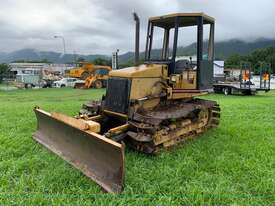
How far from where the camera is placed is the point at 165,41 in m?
6.73

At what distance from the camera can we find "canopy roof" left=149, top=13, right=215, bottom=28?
603 cm

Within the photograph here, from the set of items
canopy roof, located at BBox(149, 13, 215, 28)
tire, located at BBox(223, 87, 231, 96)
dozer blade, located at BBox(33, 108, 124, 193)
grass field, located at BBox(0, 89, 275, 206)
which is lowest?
grass field, located at BBox(0, 89, 275, 206)

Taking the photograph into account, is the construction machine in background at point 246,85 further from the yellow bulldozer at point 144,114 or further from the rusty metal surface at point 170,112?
the rusty metal surface at point 170,112

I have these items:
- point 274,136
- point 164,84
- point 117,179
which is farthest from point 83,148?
point 274,136

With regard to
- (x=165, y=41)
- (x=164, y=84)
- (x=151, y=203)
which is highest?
(x=165, y=41)

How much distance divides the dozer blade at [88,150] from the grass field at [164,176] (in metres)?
0.13

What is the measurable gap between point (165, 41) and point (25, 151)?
3.64 metres

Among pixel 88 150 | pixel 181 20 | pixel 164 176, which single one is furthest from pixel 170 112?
pixel 181 20

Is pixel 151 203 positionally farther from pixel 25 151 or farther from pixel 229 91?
pixel 229 91

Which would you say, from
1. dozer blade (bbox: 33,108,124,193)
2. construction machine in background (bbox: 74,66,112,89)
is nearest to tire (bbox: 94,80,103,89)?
construction machine in background (bbox: 74,66,112,89)

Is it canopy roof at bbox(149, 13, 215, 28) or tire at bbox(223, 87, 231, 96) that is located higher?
canopy roof at bbox(149, 13, 215, 28)

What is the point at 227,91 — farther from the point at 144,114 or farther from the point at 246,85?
the point at 144,114

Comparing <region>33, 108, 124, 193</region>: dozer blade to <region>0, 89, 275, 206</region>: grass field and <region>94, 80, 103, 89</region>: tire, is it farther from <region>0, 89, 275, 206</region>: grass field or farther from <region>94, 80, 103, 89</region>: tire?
<region>94, 80, 103, 89</region>: tire

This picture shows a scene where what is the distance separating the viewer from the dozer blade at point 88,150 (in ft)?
12.8
